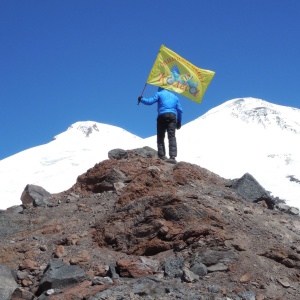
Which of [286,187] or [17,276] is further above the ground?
[286,187]

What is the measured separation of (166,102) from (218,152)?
1954 inches

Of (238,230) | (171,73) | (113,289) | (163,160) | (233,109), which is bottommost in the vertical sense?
(113,289)

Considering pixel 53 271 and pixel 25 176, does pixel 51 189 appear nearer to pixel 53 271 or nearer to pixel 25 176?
pixel 25 176

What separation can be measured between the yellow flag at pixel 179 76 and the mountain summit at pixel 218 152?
1980cm

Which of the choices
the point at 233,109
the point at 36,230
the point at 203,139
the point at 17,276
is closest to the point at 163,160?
the point at 36,230

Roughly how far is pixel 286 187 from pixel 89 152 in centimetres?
2674

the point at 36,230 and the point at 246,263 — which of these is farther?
the point at 36,230

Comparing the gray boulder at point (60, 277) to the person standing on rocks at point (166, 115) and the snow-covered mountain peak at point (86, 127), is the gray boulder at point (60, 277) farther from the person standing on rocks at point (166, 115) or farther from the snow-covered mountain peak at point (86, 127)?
the snow-covered mountain peak at point (86, 127)

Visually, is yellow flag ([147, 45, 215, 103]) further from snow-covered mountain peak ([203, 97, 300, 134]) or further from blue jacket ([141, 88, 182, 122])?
snow-covered mountain peak ([203, 97, 300, 134])

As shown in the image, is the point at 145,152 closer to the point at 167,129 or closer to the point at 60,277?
the point at 167,129

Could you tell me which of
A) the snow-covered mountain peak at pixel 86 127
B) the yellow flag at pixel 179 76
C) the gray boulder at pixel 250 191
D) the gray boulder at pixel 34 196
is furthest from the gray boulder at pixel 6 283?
the snow-covered mountain peak at pixel 86 127

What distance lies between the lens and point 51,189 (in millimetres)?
46312

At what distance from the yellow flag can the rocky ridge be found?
3.32 metres

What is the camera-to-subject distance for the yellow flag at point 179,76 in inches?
551
